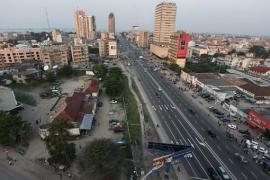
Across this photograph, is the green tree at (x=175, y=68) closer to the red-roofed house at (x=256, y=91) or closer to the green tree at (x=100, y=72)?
the red-roofed house at (x=256, y=91)

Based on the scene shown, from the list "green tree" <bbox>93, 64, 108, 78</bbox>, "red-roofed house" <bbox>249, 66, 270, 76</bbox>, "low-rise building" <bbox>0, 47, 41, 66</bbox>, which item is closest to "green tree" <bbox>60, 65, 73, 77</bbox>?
"green tree" <bbox>93, 64, 108, 78</bbox>

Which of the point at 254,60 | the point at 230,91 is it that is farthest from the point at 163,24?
the point at 230,91

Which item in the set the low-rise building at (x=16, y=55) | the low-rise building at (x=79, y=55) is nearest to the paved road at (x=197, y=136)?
the low-rise building at (x=79, y=55)

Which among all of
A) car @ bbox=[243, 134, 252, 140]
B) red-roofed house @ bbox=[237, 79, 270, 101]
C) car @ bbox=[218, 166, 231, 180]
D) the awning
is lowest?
car @ bbox=[218, 166, 231, 180]

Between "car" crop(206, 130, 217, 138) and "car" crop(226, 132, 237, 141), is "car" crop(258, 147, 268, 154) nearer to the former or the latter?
"car" crop(226, 132, 237, 141)

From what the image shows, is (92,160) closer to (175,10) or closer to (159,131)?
(159,131)
